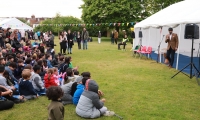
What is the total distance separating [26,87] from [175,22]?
7.41 metres

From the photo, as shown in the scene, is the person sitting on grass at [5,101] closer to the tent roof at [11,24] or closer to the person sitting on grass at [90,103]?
the person sitting on grass at [90,103]

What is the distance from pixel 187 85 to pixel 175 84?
39 cm

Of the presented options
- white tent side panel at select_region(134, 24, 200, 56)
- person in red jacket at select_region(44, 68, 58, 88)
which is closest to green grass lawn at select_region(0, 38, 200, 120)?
person in red jacket at select_region(44, 68, 58, 88)

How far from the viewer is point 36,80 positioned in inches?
228

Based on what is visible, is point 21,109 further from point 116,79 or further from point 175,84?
point 175,84

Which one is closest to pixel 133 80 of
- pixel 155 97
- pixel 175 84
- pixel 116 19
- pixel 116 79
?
pixel 116 79

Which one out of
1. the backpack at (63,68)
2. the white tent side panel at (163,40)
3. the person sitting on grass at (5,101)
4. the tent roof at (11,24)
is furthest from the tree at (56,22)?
the person sitting on grass at (5,101)

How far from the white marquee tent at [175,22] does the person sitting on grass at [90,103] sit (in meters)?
6.19

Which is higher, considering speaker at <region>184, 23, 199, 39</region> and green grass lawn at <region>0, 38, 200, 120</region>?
speaker at <region>184, 23, 199, 39</region>

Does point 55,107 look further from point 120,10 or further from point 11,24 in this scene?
point 120,10

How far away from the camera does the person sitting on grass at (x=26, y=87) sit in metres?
5.16

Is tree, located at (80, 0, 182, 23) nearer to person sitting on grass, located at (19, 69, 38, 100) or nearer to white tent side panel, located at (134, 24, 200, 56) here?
white tent side panel, located at (134, 24, 200, 56)

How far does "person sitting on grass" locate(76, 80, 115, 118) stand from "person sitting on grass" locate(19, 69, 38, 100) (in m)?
1.67

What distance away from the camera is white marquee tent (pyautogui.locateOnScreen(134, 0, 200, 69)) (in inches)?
369
